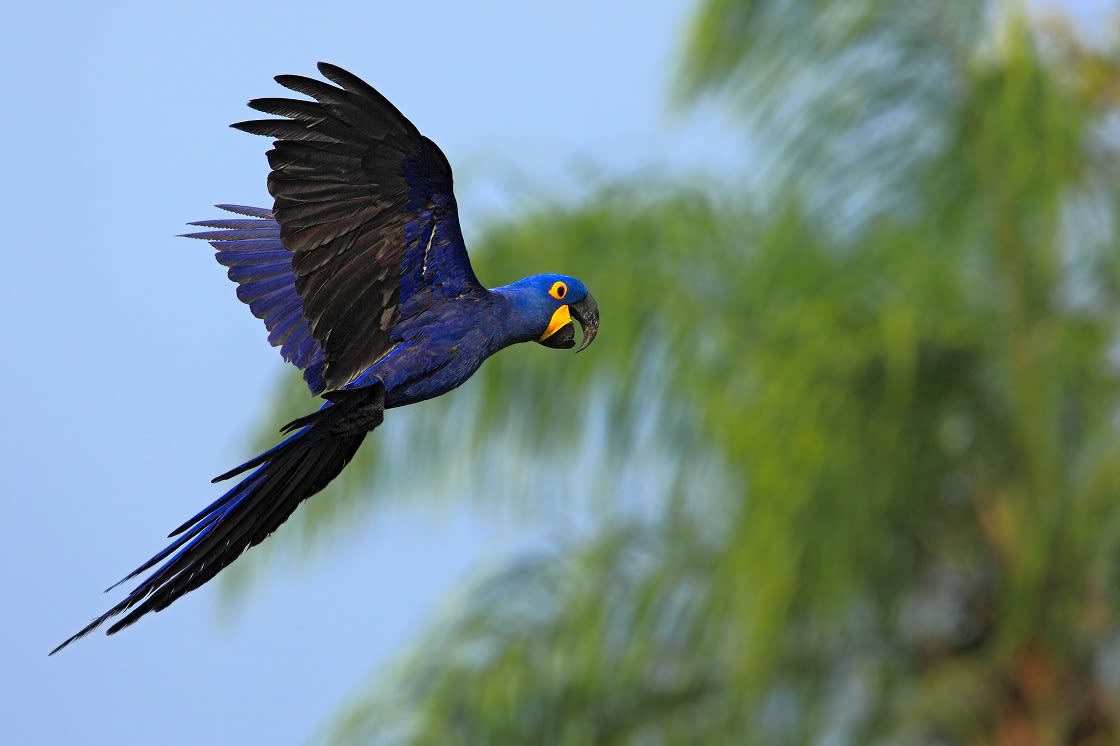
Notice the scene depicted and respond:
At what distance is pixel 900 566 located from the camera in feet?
22.1

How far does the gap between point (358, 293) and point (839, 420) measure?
446cm

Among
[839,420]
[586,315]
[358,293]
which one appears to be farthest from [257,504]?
[839,420]

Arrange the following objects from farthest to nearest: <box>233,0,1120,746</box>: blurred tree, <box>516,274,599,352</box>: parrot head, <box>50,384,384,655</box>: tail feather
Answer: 1. <box>233,0,1120,746</box>: blurred tree
2. <box>516,274,599,352</box>: parrot head
3. <box>50,384,384,655</box>: tail feather

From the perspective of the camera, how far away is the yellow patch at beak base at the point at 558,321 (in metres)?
2.52

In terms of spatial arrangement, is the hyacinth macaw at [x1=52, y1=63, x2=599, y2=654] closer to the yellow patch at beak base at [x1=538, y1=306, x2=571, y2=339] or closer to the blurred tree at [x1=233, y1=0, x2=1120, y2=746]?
the yellow patch at beak base at [x1=538, y1=306, x2=571, y2=339]

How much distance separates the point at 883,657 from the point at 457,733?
74.6 inches

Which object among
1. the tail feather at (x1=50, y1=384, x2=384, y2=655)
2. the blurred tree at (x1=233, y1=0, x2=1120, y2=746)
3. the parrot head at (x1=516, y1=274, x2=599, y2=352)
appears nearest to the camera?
the tail feather at (x1=50, y1=384, x2=384, y2=655)

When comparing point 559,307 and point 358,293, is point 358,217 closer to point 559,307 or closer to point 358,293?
point 358,293

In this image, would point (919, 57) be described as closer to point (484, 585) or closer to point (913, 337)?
point (913, 337)

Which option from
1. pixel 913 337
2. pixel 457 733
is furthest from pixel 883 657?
pixel 457 733

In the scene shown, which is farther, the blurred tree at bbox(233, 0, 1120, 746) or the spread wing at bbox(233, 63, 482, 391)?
the blurred tree at bbox(233, 0, 1120, 746)

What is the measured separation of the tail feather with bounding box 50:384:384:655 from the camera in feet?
7.34

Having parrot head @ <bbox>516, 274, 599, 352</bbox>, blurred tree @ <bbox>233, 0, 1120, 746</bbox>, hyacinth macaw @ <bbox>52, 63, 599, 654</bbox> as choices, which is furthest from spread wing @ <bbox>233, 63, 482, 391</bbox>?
blurred tree @ <bbox>233, 0, 1120, 746</bbox>

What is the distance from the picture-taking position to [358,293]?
242 centimetres
